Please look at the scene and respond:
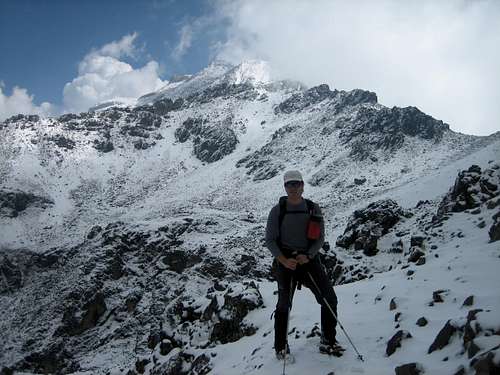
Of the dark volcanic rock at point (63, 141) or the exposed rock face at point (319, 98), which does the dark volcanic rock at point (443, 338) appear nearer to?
the exposed rock face at point (319, 98)

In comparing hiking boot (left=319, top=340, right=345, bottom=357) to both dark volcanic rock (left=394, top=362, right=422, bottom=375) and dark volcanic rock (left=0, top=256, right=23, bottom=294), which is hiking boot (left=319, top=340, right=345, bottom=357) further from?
dark volcanic rock (left=0, top=256, right=23, bottom=294)

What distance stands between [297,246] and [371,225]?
1763cm

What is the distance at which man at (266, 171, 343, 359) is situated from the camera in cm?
616

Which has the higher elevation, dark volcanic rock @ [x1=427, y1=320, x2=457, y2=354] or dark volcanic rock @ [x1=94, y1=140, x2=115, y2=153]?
dark volcanic rock @ [x1=94, y1=140, x2=115, y2=153]

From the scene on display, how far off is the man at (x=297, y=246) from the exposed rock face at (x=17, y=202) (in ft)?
289

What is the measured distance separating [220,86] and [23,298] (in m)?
111

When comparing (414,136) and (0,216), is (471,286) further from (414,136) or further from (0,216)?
(0,216)

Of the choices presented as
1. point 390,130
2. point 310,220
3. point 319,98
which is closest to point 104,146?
point 319,98

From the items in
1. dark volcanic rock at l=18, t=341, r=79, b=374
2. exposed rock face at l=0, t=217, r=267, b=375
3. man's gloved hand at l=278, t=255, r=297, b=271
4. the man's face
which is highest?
the man's face

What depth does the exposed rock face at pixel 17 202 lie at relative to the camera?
3189 inches

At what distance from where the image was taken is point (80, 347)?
109ft

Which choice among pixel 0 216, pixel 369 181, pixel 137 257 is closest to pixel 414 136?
pixel 369 181

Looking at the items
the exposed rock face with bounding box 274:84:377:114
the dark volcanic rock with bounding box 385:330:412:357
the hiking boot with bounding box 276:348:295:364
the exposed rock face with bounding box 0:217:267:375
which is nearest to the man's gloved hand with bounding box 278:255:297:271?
the hiking boot with bounding box 276:348:295:364

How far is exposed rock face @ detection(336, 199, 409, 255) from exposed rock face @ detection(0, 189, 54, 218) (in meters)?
77.3
